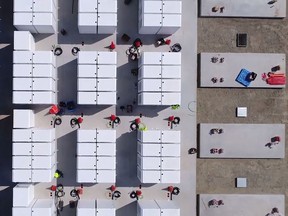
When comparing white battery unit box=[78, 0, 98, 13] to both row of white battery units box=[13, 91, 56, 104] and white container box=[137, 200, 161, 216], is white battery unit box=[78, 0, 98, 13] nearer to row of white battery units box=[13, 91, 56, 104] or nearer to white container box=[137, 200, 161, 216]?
row of white battery units box=[13, 91, 56, 104]

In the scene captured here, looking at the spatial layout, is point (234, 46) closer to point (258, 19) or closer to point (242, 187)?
point (258, 19)

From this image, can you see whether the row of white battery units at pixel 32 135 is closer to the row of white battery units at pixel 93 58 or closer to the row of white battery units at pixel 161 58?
the row of white battery units at pixel 93 58

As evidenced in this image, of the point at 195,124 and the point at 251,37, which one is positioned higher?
the point at 251,37

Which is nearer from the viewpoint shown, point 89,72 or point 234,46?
point 89,72

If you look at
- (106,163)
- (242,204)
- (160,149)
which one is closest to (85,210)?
(106,163)

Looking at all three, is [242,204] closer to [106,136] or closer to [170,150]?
[170,150]

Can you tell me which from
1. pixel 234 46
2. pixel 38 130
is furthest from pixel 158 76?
pixel 38 130
